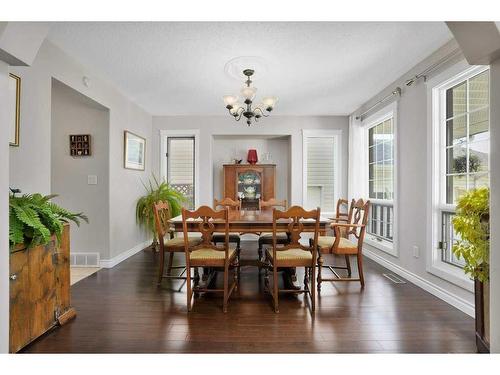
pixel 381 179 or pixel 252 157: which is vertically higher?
pixel 252 157

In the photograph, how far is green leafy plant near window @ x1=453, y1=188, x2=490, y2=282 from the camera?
1649 mm

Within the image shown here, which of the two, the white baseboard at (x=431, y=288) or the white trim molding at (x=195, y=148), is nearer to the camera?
the white baseboard at (x=431, y=288)

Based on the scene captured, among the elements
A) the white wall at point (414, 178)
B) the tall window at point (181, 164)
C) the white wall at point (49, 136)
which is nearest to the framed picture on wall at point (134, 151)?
the white wall at point (49, 136)

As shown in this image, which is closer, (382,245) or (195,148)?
(382,245)

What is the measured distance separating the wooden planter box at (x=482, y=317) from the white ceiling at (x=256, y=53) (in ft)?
6.66

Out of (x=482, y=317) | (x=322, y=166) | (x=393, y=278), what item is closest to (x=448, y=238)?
(x=393, y=278)

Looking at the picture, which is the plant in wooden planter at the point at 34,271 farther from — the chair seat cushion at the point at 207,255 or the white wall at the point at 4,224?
the chair seat cushion at the point at 207,255

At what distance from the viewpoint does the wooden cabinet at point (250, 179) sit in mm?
5293

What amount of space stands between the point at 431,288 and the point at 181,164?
423 centimetres

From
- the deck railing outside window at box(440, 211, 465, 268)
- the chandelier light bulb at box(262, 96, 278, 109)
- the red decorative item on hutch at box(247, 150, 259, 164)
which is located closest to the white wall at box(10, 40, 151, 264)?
the red decorative item on hutch at box(247, 150, 259, 164)

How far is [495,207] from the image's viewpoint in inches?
55.5

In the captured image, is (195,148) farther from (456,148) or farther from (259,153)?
(456,148)

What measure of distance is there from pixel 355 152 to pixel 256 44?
110 inches

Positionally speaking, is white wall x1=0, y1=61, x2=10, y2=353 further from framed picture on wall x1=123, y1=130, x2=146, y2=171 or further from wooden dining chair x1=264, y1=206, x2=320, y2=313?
framed picture on wall x1=123, y1=130, x2=146, y2=171
